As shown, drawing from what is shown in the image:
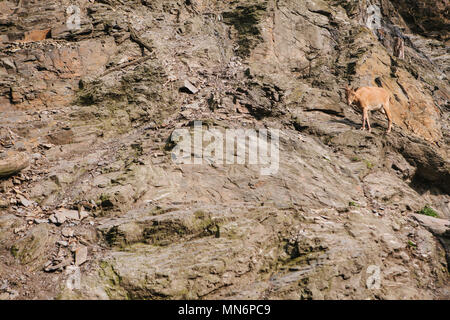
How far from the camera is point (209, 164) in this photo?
940 centimetres

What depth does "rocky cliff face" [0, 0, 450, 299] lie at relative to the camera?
7105mm

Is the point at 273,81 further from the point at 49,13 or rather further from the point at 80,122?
the point at 49,13

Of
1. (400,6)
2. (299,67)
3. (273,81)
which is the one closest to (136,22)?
(273,81)

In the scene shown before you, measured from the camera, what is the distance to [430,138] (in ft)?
48.0

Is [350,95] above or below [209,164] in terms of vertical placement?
above

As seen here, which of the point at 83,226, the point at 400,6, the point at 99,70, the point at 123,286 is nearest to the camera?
the point at 123,286

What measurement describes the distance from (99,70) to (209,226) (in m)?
9.05

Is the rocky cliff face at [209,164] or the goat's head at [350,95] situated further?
the goat's head at [350,95]

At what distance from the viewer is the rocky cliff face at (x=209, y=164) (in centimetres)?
711

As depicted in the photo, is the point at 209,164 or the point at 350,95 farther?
the point at 350,95

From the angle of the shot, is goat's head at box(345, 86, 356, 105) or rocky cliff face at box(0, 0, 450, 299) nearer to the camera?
rocky cliff face at box(0, 0, 450, 299)

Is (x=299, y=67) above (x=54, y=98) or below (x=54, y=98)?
above
